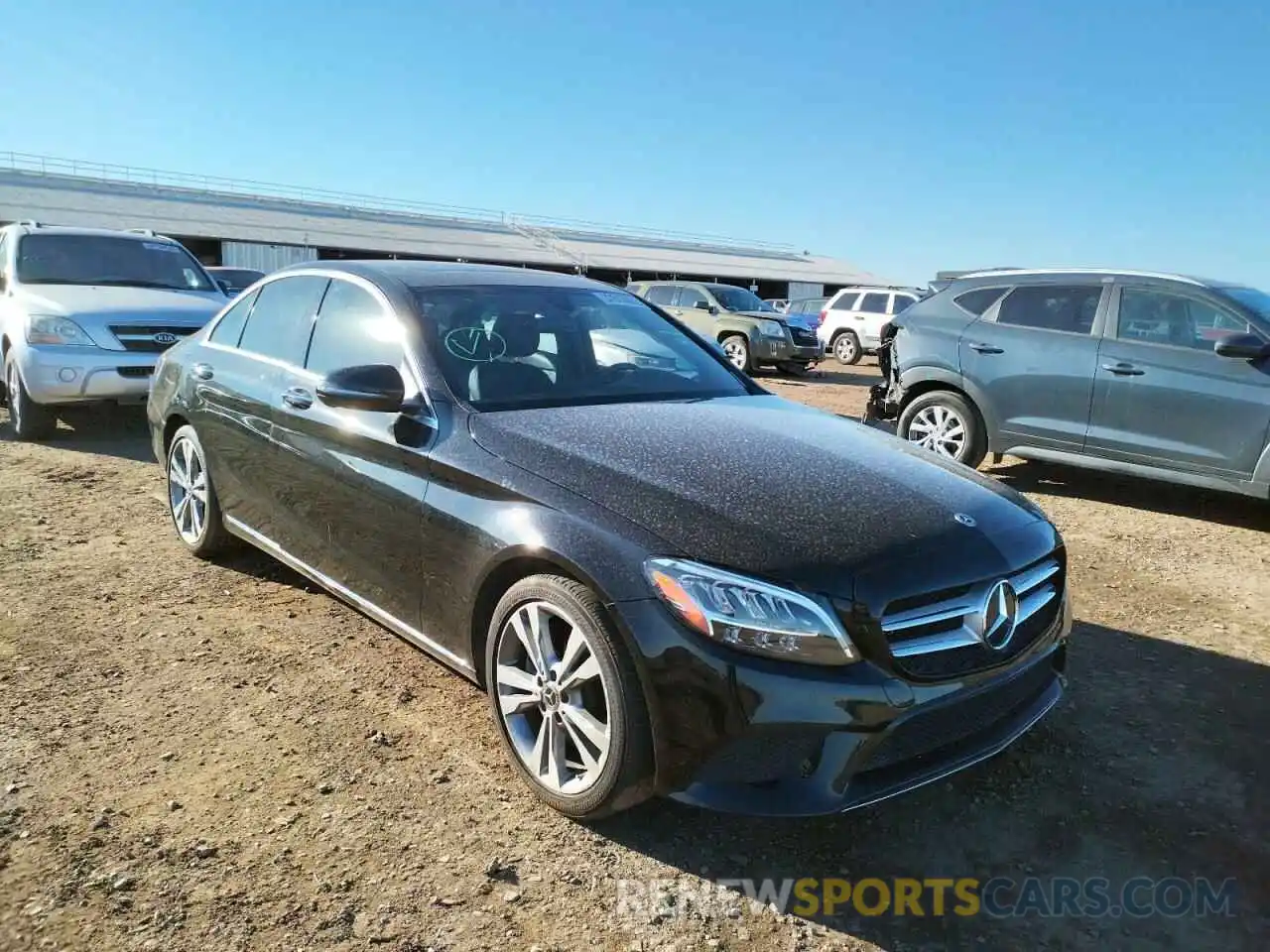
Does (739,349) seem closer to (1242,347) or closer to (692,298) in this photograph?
(692,298)

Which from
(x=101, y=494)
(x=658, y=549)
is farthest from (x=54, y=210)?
(x=658, y=549)

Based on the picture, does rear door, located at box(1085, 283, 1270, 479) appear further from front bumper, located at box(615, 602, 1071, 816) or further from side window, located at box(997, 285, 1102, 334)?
front bumper, located at box(615, 602, 1071, 816)

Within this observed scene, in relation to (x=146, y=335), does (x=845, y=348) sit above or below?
below

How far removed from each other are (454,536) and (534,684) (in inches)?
21.6

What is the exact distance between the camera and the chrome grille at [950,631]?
2342 millimetres

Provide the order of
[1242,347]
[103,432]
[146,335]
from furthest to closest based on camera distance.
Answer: [103,432]
[146,335]
[1242,347]

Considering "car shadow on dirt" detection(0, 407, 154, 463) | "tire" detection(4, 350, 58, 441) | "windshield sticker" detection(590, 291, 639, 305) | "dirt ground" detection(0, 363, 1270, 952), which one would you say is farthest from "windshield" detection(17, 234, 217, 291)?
"windshield sticker" detection(590, 291, 639, 305)

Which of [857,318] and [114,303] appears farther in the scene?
[857,318]

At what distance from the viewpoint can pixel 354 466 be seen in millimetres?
3350

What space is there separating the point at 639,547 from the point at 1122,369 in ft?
18.3

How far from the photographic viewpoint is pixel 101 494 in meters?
6.16

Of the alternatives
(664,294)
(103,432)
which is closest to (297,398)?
(103,432)

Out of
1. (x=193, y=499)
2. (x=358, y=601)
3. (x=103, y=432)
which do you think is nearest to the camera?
(x=358, y=601)

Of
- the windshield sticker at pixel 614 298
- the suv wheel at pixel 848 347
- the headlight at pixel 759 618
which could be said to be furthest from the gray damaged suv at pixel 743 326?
the headlight at pixel 759 618
